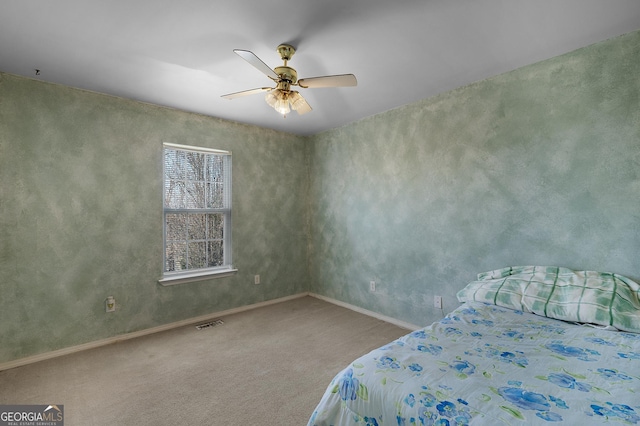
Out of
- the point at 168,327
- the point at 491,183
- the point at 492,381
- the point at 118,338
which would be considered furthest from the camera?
the point at 168,327

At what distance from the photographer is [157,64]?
231cm

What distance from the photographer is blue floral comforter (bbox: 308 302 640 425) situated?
0.97 metres

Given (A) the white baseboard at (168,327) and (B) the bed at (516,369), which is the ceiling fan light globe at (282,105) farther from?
(A) the white baseboard at (168,327)

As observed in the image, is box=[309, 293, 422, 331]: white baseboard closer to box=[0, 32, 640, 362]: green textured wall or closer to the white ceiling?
box=[0, 32, 640, 362]: green textured wall

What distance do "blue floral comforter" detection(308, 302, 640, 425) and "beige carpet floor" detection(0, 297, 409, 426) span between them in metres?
0.84

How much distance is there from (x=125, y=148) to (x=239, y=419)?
2701mm

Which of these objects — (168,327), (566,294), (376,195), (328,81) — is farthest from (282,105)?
(168,327)

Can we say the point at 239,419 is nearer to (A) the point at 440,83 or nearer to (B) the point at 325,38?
(B) the point at 325,38

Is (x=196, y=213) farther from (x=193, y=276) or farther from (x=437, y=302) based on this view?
(x=437, y=302)

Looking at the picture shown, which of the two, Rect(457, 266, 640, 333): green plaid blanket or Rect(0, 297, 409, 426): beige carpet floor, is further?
Rect(0, 297, 409, 426): beige carpet floor

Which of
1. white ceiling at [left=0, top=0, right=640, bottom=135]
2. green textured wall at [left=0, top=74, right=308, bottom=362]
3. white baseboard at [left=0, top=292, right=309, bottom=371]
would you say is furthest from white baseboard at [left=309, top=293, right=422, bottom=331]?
white ceiling at [left=0, top=0, right=640, bottom=135]

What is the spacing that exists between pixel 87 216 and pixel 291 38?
2.48 metres

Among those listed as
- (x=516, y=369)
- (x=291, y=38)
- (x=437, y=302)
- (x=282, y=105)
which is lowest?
(x=437, y=302)

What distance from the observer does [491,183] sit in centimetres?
256
